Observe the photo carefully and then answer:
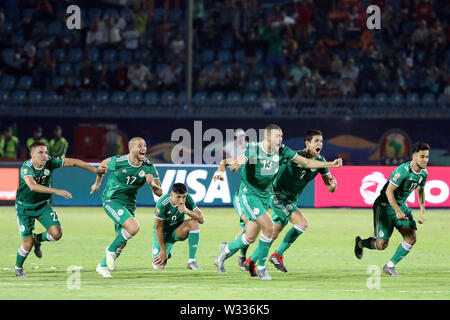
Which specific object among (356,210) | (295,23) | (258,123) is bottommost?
(356,210)

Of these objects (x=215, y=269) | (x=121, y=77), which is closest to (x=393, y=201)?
(x=215, y=269)

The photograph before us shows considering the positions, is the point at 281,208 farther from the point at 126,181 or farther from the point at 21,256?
the point at 21,256

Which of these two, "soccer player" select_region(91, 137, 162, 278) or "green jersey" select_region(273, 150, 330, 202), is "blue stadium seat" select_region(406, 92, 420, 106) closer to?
"green jersey" select_region(273, 150, 330, 202)

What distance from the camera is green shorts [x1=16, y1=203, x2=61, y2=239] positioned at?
12.2m

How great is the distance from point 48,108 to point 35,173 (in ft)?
46.7

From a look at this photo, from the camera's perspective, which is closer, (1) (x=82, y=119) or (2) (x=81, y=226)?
(2) (x=81, y=226)

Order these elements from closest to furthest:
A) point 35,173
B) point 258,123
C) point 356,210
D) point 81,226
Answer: point 35,173 → point 81,226 → point 356,210 → point 258,123

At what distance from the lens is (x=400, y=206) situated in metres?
12.6

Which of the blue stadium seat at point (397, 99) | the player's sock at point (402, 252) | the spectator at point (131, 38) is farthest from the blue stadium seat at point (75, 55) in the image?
the player's sock at point (402, 252)

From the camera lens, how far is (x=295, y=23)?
28984 millimetres

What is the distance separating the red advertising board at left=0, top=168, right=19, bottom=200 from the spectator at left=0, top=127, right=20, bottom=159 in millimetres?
1986

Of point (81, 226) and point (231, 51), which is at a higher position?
point (231, 51)
